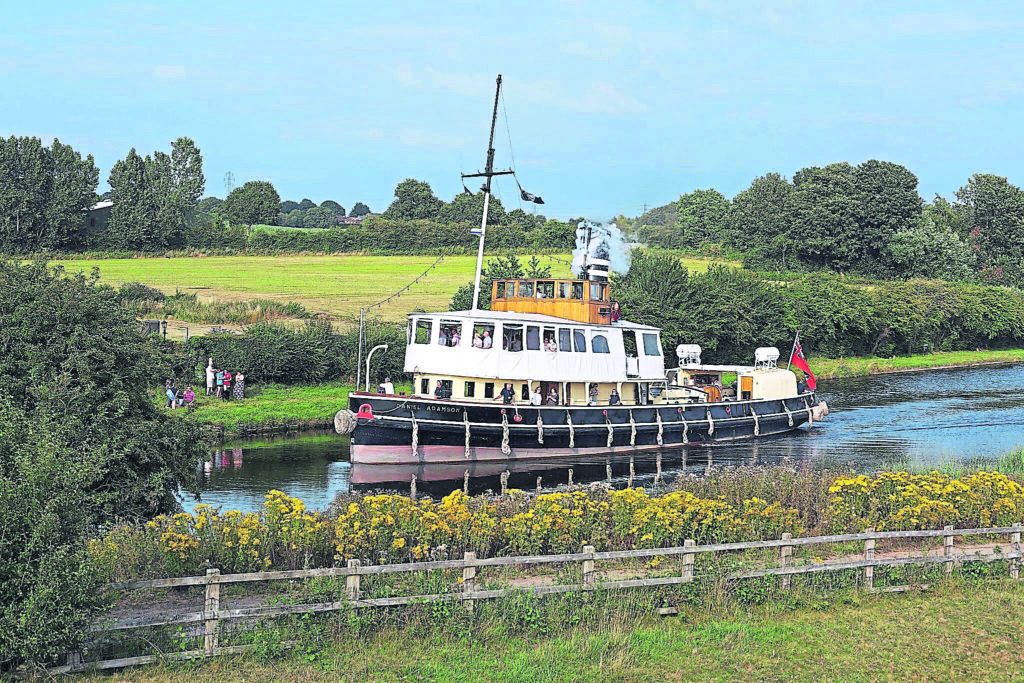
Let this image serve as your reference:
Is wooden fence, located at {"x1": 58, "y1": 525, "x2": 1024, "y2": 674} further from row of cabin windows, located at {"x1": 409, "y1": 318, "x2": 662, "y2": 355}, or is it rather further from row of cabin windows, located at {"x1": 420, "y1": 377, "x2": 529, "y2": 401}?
row of cabin windows, located at {"x1": 420, "y1": 377, "x2": 529, "y2": 401}

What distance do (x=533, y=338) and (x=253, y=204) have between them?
80582mm

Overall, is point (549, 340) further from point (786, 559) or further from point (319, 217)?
point (319, 217)

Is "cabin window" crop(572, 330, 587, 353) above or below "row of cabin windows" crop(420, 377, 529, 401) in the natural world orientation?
above

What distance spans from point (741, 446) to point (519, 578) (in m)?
26.4

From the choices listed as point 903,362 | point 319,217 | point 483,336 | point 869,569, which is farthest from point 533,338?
point 319,217

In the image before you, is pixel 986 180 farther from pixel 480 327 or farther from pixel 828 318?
pixel 480 327

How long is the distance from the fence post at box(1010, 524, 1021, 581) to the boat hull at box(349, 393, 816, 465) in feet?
60.5

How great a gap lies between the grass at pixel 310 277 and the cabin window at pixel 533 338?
2313 centimetres

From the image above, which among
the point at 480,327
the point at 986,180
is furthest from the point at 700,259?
the point at 480,327

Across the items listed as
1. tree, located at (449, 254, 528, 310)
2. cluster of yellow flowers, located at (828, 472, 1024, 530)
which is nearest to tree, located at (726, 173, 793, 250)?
tree, located at (449, 254, 528, 310)

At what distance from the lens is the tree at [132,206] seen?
75.9 m

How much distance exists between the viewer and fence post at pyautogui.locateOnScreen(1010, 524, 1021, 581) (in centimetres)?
1578

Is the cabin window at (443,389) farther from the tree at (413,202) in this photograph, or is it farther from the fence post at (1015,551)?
the tree at (413,202)

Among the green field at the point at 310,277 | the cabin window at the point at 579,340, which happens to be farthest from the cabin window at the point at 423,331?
the green field at the point at 310,277
